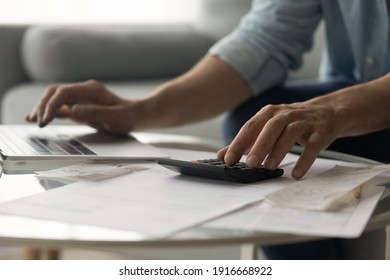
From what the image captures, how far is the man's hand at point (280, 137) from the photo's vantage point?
65 centimetres

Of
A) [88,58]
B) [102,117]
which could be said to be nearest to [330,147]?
[102,117]

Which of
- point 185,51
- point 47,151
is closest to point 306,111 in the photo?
point 47,151

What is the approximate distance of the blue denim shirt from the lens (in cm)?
113

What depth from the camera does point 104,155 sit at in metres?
0.77

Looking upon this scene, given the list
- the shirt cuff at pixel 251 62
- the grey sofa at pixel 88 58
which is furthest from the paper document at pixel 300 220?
the grey sofa at pixel 88 58

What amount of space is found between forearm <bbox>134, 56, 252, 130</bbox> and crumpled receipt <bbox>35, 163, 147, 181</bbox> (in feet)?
0.92

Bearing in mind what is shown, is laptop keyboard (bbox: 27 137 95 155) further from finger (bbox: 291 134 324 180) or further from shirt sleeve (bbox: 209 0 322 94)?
shirt sleeve (bbox: 209 0 322 94)

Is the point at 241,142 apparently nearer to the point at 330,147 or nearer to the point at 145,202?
the point at 145,202

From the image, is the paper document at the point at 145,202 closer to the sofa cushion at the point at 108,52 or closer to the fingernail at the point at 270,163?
the fingernail at the point at 270,163

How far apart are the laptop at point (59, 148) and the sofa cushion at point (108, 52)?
877 mm

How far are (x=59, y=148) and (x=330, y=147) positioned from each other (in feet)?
1.31

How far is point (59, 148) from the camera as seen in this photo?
81 cm

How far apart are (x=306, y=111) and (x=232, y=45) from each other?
1.56ft
